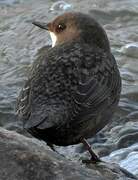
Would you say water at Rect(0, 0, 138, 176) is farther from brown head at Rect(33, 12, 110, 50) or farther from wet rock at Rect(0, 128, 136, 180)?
wet rock at Rect(0, 128, 136, 180)

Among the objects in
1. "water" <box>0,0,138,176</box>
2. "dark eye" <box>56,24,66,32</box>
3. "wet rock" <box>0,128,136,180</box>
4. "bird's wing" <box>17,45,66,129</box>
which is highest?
"dark eye" <box>56,24,66,32</box>

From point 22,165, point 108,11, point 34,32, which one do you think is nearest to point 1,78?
point 34,32

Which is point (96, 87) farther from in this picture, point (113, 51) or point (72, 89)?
point (113, 51)

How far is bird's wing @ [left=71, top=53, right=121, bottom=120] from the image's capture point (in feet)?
16.3

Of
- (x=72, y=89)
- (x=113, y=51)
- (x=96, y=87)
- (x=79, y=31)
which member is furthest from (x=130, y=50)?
(x=72, y=89)

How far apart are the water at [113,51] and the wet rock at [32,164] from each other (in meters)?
1.42

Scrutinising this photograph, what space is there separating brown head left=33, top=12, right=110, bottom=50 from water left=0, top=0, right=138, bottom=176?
3.40 feet

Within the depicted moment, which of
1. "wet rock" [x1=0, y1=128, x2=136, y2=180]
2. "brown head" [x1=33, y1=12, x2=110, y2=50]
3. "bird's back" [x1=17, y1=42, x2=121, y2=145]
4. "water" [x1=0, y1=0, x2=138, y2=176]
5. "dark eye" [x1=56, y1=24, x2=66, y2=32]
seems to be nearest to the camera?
"wet rock" [x1=0, y1=128, x2=136, y2=180]

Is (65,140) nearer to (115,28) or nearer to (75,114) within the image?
(75,114)

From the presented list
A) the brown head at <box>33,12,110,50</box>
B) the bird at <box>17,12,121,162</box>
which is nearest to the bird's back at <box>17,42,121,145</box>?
the bird at <box>17,12,121,162</box>

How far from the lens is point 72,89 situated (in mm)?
4965

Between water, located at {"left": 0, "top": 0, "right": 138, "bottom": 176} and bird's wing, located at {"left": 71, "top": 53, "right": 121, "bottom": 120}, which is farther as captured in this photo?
water, located at {"left": 0, "top": 0, "right": 138, "bottom": 176}

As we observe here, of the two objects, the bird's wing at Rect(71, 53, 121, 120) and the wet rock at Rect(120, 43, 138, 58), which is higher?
the bird's wing at Rect(71, 53, 121, 120)

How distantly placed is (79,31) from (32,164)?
6.11 feet
